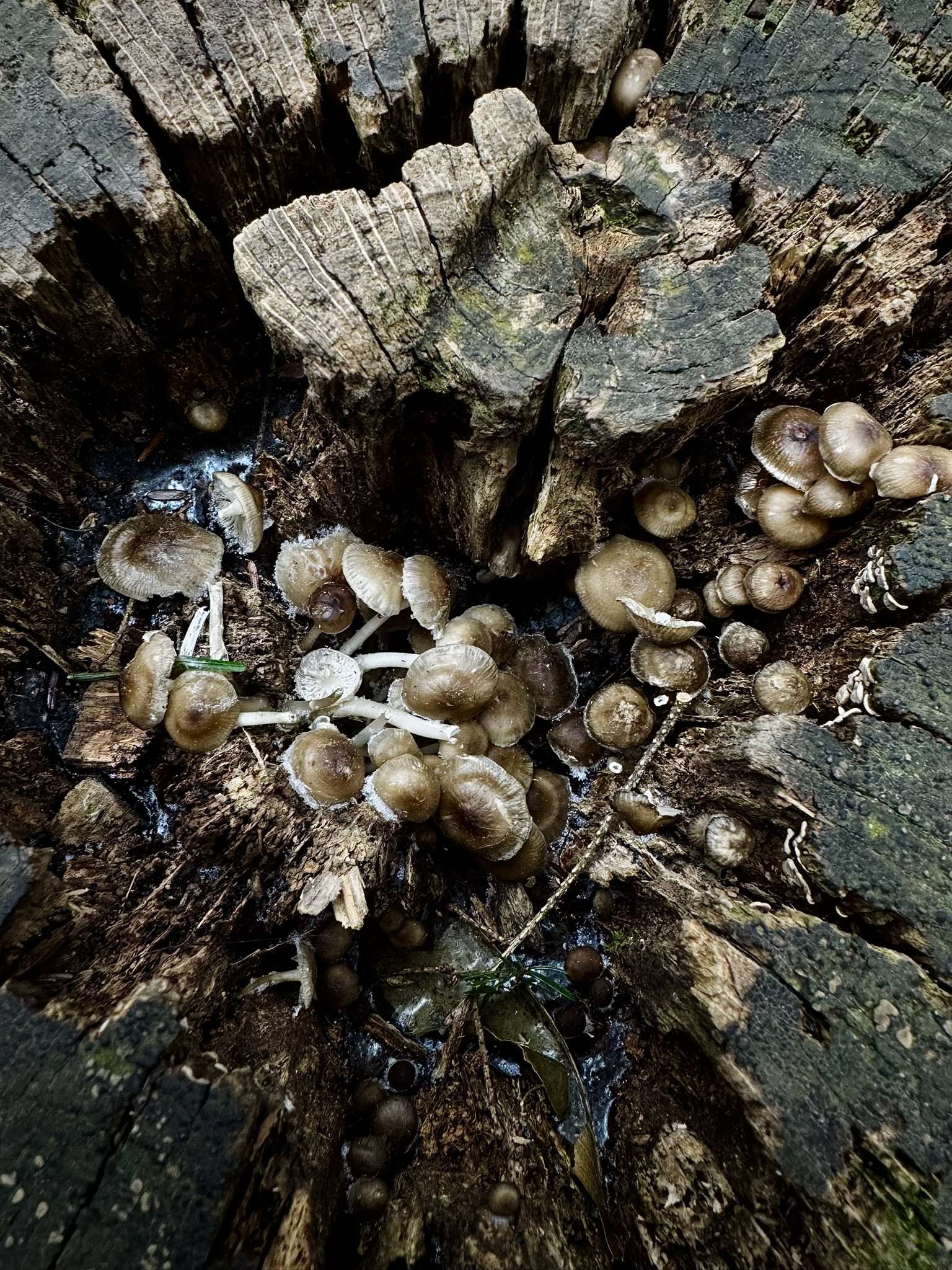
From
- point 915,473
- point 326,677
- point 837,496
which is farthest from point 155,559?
point 915,473

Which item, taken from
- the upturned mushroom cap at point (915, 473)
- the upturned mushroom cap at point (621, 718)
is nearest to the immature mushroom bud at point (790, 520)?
the upturned mushroom cap at point (915, 473)

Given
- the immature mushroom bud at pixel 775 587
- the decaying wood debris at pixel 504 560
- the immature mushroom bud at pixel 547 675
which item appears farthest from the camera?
the immature mushroom bud at pixel 547 675

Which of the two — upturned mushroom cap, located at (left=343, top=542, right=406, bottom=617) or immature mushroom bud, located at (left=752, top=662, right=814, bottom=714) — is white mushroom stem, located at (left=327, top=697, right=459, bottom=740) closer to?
upturned mushroom cap, located at (left=343, top=542, right=406, bottom=617)

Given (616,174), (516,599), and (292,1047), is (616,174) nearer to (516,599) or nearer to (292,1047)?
(516,599)

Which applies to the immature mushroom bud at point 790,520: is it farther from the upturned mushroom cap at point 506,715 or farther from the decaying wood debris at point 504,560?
the upturned mushroom cap at point 506,715

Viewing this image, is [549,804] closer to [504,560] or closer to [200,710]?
[504,560]

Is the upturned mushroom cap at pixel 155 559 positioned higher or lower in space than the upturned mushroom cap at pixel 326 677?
higher
